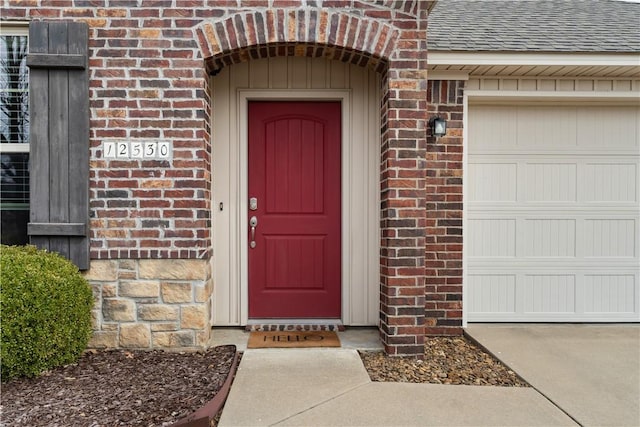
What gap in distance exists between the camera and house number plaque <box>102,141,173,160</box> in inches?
142

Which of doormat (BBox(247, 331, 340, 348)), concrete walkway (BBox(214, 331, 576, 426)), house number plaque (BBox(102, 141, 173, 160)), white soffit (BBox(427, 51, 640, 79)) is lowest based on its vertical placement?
concrete walkway (BBox(214, 331, 576, 426))

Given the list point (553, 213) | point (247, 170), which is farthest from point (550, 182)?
point (247, 170)

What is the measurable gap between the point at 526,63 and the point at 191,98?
303cm

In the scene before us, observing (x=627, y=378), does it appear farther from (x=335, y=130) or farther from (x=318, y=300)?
(x=335, y=130)

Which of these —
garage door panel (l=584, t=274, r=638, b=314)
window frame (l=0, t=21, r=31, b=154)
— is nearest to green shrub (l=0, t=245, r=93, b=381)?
window frame (l=0, t=21, r=31, b=154)

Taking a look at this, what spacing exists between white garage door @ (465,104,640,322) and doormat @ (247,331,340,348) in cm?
159

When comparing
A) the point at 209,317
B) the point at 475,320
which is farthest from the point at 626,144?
the point at 209,317

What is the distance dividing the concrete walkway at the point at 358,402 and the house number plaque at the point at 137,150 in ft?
5.96

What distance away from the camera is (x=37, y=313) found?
9.77 ft

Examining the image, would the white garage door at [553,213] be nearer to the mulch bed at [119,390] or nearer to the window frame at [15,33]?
the mulch bed at [119,390]

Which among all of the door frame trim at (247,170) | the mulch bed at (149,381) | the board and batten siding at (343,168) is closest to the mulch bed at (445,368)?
the mulch bed at (149,381)

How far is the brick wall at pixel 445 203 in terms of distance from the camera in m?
4.27

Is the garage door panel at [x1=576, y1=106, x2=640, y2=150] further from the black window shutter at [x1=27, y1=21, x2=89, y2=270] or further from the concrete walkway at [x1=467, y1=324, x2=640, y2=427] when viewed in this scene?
the black window shutter at [x1=27, y1=21, x2=89, y2=270]

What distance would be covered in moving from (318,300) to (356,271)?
1.54 ft
